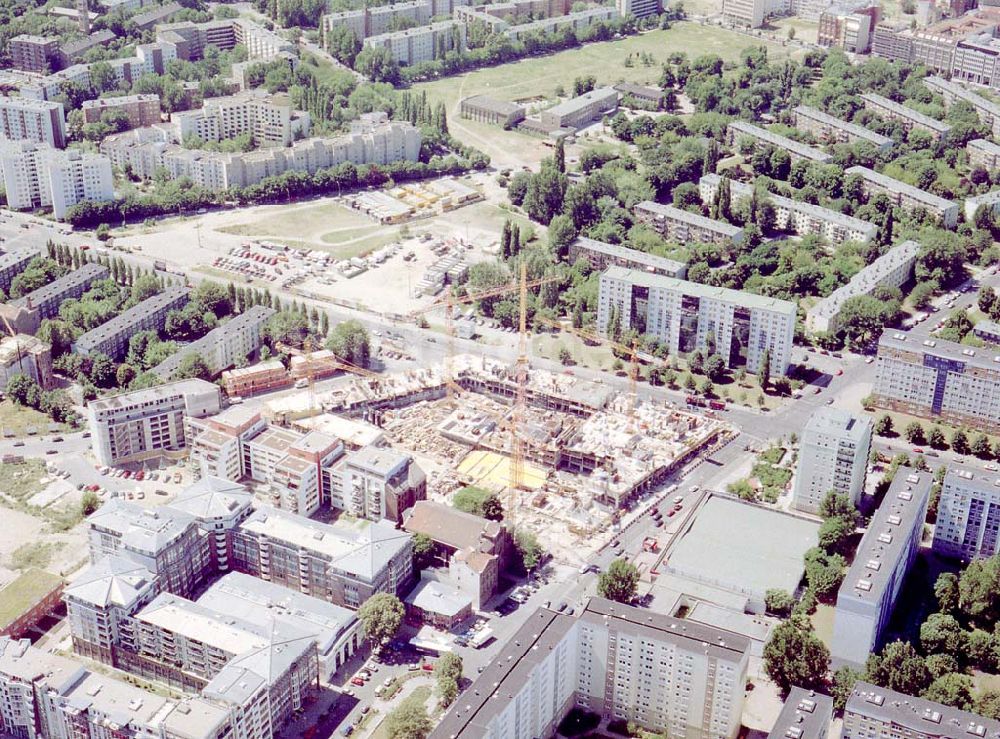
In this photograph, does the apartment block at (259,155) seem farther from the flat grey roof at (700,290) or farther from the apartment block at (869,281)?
the apartment block at (869,281)

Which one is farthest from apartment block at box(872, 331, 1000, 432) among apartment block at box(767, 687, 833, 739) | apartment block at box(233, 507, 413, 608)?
apartment block at box(233, 507, 413, 608)

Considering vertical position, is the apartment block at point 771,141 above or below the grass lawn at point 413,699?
above

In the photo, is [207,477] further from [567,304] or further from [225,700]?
[567,304]

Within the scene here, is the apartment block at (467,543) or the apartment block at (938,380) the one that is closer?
the apartment block at (467,543)

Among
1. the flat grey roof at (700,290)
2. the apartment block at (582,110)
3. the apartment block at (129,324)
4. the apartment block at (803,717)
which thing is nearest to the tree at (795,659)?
the apartment block at (803,717)

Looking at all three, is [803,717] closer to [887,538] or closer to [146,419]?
[887,538]

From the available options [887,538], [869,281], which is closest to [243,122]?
[869,281]

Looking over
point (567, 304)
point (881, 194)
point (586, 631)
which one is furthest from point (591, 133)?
point (586, 631)
